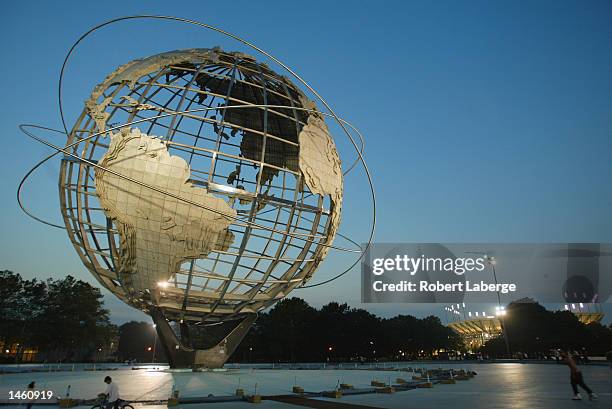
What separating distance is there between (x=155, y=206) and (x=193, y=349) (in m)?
7.57

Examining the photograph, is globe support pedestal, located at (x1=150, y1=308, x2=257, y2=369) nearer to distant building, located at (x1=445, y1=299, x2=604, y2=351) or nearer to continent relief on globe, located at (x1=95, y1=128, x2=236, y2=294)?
continent relief on globe, located at (x1=95, y1=128, x2=236, y2=294)

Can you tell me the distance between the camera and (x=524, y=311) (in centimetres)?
6344

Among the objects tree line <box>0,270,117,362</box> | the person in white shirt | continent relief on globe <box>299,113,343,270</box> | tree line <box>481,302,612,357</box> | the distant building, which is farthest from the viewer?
the distant building

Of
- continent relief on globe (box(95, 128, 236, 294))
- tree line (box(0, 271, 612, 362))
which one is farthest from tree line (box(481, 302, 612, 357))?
continent relief on globe (box(95, 128, 236, 294))

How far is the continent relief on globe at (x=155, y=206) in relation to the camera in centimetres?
1292

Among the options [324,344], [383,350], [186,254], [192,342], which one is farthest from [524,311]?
[186,254]

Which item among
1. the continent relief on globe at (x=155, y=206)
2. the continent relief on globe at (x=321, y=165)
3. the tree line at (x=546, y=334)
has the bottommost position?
the tree line at (x=546, y=334)

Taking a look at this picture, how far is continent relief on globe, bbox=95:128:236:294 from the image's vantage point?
1292 centimetres

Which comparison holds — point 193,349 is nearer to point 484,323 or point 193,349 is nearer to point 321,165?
point 321,165

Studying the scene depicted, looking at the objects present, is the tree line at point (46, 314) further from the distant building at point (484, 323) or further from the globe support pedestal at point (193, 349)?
the distant building at point (484, 323)

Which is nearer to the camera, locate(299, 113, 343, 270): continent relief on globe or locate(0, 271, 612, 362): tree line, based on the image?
locate(299, 113, 343, 270): continent relief on globe

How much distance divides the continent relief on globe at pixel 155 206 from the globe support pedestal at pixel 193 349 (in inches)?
157

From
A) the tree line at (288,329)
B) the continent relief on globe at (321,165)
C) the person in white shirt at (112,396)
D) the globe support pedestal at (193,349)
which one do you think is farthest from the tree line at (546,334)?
the person in white shirt at (112,396)

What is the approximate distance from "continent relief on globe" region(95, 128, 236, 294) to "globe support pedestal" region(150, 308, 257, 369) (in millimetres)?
3976
